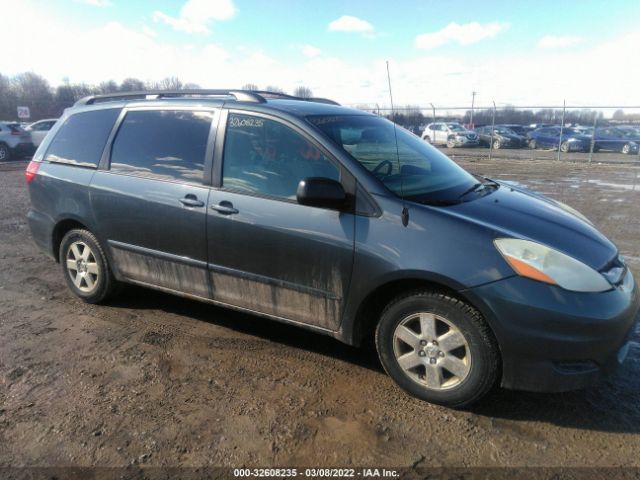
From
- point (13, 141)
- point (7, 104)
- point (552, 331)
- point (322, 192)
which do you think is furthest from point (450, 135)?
point (7, 104)

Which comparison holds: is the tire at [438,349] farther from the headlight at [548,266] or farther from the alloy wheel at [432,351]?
the headlight at [548,266]

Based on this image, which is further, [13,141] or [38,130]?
[38,130]

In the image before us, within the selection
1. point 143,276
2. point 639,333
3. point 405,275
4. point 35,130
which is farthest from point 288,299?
point 35,130

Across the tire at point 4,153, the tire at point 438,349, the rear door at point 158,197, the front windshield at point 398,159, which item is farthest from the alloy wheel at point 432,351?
the tire at point 4,153

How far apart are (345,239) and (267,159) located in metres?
0.88

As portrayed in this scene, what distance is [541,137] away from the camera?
26078 millimetres

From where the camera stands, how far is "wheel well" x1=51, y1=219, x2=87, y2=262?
4453mm

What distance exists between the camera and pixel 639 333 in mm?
3783

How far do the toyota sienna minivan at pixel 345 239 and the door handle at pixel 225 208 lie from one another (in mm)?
28

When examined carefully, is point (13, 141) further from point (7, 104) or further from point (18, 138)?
point (7, 104)

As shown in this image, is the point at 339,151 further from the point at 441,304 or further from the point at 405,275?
the point at 441,304

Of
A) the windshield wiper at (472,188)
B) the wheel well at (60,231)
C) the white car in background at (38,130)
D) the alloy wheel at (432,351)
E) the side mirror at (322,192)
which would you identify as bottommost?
the alloy wheel at (432,351)

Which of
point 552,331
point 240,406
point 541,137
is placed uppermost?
point 541,137

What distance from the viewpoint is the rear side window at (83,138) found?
14.0ft
